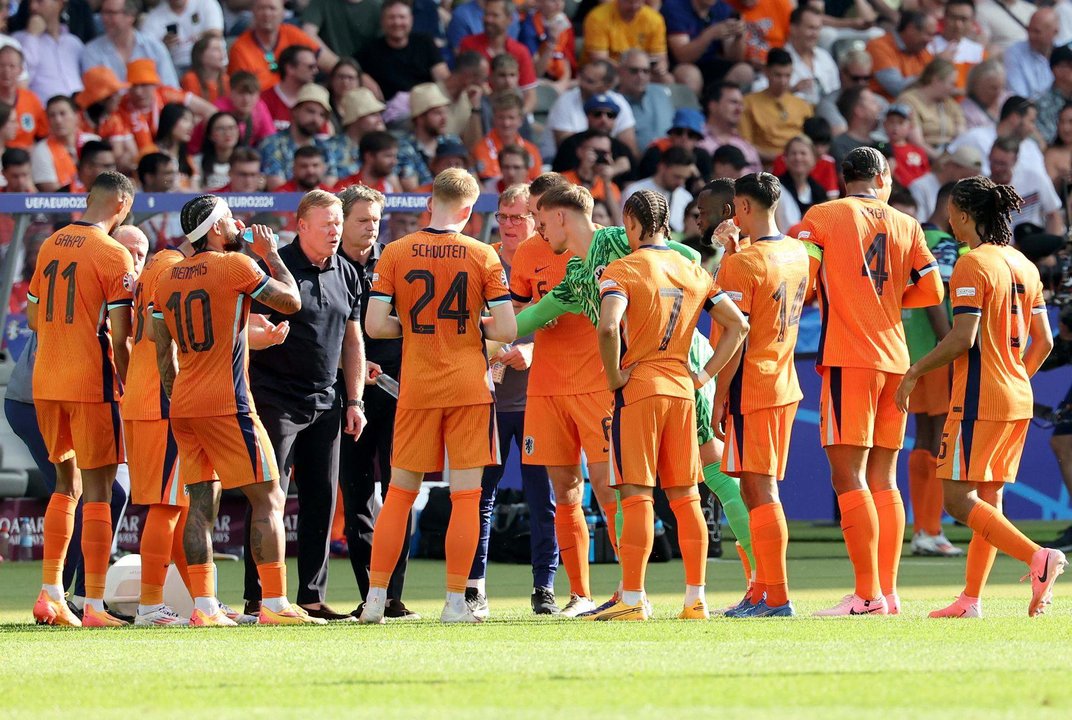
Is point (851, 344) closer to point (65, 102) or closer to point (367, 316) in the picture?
point (367, 316)

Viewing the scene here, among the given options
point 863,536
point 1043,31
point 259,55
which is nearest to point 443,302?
point 863,536

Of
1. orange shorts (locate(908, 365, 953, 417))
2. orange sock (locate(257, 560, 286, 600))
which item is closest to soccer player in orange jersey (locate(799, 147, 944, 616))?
orange sock (locate(257, 560, 286, 600))

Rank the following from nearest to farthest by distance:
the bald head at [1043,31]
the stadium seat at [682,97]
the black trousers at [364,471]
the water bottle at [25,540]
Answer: the black trousers at [364,471], the water bottle at [25,540], the stadium seat at [682,97], the bald head at [1043,31]

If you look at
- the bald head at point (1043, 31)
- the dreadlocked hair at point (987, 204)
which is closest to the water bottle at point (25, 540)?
the dreadlocked hair at point (987, 204)

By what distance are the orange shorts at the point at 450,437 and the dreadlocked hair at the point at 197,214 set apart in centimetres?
138

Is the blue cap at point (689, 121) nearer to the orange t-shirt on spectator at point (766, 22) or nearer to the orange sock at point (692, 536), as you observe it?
the orange t-shirt on spectator at point (766, 22)

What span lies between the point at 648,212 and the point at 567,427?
4.40 ft

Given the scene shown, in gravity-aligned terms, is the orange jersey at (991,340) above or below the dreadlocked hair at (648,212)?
below

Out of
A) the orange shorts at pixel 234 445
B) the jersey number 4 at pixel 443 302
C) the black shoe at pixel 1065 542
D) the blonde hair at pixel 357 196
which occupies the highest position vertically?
the blonde hair at pixel 357 196

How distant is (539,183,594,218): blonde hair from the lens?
8.84m

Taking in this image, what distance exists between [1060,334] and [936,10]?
29.8 feet

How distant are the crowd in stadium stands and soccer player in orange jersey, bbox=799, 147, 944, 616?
4.75 meters

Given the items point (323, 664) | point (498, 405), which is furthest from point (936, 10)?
point (323, 664)

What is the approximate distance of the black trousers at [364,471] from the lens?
951 cm
